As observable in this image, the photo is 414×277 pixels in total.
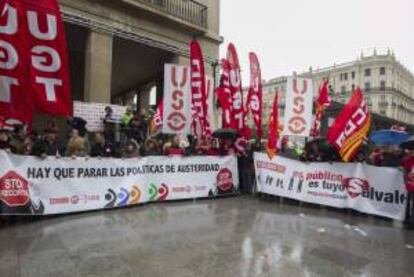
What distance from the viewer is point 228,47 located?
11680 millimetres

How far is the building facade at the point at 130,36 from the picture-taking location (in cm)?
1312

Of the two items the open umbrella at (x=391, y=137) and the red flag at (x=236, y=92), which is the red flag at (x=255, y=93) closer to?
the red flag at (x=236, y=92)

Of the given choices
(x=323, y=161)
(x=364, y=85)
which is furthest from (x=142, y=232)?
(x=364, y=85)

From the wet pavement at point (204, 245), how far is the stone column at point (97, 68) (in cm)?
592

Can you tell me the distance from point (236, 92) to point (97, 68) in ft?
16.7

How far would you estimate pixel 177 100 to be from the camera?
34.6ft

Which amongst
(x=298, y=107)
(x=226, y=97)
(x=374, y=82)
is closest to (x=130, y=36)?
(x=226, y=97)

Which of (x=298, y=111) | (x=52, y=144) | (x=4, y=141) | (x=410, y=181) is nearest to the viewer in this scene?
(x=4, y=141)

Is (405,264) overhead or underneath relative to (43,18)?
underneath

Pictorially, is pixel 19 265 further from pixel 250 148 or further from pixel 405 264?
pixel 250 148

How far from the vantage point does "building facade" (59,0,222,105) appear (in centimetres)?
1312

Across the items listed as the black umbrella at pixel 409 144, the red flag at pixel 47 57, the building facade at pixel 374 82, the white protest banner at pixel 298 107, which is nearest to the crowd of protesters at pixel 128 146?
the white protest banner at pixel 298 107

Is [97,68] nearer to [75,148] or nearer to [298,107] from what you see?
[75,148]

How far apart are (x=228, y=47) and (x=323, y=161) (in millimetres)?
4512
